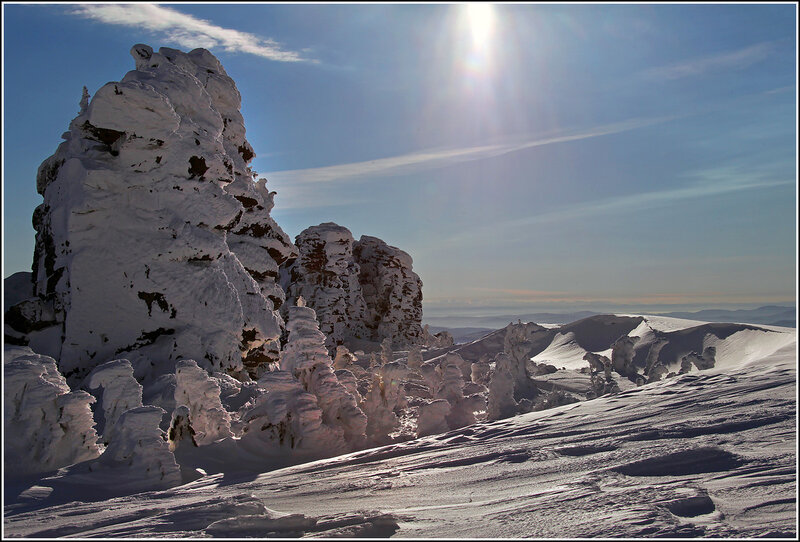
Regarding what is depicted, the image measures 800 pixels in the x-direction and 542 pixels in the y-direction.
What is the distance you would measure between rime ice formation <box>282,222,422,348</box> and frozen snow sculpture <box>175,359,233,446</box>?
22.7 metres

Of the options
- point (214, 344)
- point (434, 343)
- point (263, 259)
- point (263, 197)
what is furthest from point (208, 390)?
point (434, 343)

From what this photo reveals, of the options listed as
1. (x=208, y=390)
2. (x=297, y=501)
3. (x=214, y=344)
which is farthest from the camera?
(x=214, y=344)

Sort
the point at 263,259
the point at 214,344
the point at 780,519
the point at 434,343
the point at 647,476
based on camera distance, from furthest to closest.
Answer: the point at 434,343 → the point at 263,259 → the point at 214,344 → the point at 647,476 → the point at 780,519

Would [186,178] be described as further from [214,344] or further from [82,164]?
[214,344]

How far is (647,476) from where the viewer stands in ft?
14.2

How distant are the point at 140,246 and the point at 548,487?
13402 mm

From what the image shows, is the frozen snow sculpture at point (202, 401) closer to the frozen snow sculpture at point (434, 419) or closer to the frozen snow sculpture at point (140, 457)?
the frozen snow sculpture at point (140, 457)

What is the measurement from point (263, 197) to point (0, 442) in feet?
56.2

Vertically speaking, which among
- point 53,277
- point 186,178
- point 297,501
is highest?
point 186,178

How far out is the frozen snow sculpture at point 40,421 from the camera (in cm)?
756

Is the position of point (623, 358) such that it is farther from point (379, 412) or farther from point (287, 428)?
point (287, 428)

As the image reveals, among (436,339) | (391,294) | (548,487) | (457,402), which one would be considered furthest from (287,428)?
(436,339)

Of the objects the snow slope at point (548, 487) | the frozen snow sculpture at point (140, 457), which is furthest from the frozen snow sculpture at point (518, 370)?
the frozen snow sculpture at point (140, 457)

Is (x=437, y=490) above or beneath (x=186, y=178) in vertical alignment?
beneath
